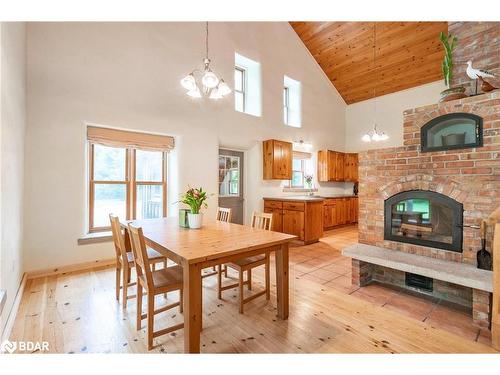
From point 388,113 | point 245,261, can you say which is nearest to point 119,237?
point 245,261

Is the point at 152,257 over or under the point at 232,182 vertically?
under

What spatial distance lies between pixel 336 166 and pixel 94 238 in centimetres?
577

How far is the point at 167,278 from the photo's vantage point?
1882 millimetres

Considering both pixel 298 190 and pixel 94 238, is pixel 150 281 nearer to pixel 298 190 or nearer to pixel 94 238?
pixel 94 238

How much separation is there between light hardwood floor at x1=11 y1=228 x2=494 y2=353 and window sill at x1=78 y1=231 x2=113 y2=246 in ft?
1.95

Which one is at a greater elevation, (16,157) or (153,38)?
(153,38)

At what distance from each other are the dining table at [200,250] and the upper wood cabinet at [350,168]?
17.6 feet

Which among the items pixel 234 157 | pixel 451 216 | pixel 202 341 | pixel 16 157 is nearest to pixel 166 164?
pixel 234 157

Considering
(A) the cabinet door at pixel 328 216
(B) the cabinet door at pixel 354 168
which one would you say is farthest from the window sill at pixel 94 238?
(B) the cabinet door at pixel 354 168
